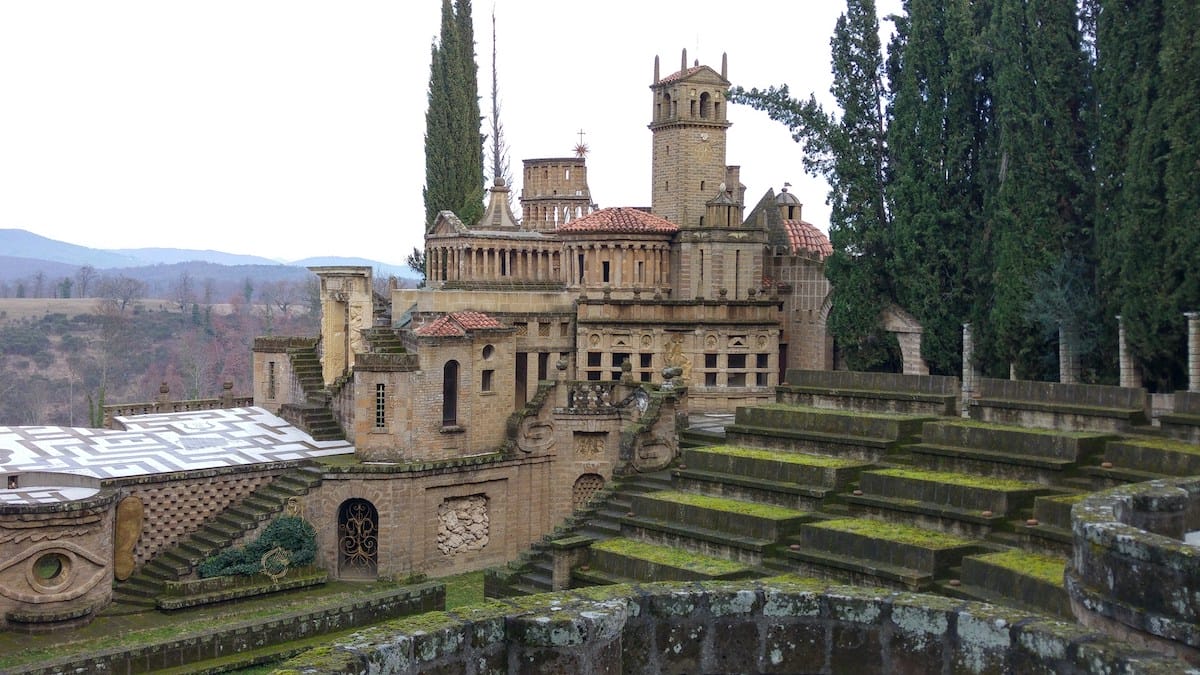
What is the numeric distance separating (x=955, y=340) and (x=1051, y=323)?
13.4ft

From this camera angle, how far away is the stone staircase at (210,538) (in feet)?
101

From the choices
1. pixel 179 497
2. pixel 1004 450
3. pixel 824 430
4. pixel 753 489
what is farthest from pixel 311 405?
pixel 1004 450

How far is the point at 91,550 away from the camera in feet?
97.0

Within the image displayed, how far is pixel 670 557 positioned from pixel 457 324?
11.2 metres

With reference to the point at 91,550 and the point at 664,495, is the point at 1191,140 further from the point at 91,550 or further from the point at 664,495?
the point at 91,550

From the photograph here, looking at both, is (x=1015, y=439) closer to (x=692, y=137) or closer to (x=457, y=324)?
(x=457, y=324)

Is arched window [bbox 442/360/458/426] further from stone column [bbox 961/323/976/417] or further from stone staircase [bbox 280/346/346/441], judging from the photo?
stone column [bbox 961/323/976/417]

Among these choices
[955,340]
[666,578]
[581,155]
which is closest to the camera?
[666,578]

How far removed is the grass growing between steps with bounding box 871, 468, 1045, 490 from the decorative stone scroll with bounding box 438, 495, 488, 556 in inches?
482

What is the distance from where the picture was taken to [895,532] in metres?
25.1

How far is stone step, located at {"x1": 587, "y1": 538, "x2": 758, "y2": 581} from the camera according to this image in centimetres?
2572

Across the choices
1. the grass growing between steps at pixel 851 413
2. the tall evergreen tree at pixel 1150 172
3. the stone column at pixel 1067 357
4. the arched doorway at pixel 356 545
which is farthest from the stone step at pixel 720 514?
the tall evergreen tree at pixel 1150 172

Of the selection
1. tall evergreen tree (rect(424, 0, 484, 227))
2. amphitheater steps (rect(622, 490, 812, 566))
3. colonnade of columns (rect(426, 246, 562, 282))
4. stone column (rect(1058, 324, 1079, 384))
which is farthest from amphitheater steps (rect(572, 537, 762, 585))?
tall evergreen tree (rect(424, 0, 484, 227))

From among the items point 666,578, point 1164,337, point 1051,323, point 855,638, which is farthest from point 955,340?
point 855,638
